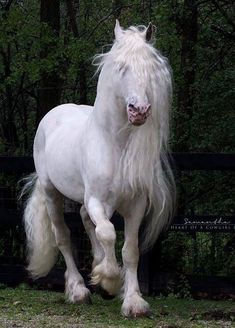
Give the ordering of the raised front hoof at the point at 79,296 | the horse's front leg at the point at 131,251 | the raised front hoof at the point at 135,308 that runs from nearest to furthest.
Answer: the raised front hoof at the point at 135,308
the horse's front leg at the point at 131,251
the raised front hoof at the point at 79,296

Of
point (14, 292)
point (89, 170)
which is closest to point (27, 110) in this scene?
point (14, 292)

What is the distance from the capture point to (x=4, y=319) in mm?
6090

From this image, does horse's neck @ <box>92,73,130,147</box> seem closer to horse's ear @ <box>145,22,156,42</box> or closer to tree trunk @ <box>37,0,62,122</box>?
horse's ear @ <box>145,22,156,42</box>

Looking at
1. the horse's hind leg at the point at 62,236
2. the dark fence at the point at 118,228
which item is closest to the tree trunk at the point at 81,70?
the dark fence at the point at 118,228

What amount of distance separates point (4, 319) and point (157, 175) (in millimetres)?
1595

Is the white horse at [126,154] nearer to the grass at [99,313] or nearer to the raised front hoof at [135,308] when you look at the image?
the raised front hoof at [135,308]

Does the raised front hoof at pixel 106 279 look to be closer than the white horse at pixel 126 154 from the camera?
No

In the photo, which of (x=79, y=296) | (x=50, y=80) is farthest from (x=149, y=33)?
(x=50, y=80)

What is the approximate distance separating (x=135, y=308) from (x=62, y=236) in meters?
1.67

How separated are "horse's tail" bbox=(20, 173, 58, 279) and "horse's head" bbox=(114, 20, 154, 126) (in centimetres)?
217

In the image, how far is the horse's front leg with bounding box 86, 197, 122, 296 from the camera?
19.8 feet

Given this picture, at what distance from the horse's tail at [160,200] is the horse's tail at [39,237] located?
1.08 metres

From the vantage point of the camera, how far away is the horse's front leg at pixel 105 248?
6.04 m

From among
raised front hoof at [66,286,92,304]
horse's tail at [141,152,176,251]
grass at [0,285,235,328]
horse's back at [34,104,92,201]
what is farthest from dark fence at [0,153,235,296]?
raised front hoof at [66,286,92,304]
